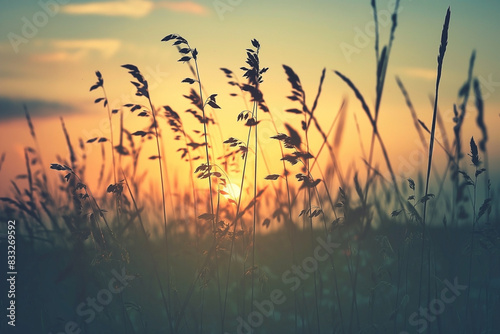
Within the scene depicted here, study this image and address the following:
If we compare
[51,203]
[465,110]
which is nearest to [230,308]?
[51,203]

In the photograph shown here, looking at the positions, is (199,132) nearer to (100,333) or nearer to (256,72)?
(256,72)

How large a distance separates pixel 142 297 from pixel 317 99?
191 cm

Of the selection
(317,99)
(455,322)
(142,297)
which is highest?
(317,99)

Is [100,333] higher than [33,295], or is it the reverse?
[33,295]

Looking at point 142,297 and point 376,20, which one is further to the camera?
point 142,297

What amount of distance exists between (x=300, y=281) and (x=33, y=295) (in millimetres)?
1631

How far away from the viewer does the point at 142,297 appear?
11.3ft

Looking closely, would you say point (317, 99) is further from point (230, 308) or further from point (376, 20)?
point (230, 308)

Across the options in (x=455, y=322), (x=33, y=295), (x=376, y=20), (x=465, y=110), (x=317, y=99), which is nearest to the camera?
(x=376, y=20)

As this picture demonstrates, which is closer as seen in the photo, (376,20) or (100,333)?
(376,20)

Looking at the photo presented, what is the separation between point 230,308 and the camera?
349 centimetres

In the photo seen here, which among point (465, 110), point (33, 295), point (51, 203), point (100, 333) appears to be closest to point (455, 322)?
point (465, 110)

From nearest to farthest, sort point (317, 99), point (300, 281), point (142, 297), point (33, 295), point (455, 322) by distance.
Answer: point (317, 99) < point (300, 281) < point (455, 322) < point (33, 295) < point (142, 297)

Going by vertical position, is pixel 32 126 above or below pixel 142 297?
above
